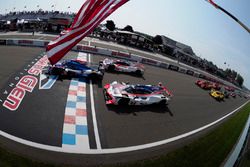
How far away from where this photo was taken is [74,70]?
13594 mm

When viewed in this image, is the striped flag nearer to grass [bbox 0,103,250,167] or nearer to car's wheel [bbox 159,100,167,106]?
grass [bbox 0,103,250,167]

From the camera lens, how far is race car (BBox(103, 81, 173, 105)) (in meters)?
10.5

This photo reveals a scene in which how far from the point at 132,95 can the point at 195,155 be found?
5150mm

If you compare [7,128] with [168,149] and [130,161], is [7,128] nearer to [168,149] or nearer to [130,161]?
[130,161]

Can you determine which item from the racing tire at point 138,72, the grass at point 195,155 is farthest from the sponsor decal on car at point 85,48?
the grass at point 195,155

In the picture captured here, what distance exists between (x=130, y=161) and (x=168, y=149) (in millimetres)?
2148

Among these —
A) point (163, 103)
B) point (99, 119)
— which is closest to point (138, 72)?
point (163, 103)

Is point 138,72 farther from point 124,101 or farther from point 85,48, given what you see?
point 85,48

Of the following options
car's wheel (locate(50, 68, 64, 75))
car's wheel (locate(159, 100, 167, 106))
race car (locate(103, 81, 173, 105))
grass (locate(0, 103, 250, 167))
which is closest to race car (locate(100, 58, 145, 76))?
car's wheel (locate(50, 68, 64, 75))

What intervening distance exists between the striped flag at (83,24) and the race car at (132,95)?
6.26 m

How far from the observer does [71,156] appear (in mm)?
6402

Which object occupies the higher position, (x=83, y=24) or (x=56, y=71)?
(x=83, y=24)

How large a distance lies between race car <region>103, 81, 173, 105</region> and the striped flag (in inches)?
246

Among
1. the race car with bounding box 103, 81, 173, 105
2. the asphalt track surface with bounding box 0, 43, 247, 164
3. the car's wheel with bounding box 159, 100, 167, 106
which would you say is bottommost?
the asphalt track surface with bounding box 0, 43, 247, 164
